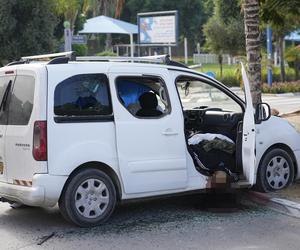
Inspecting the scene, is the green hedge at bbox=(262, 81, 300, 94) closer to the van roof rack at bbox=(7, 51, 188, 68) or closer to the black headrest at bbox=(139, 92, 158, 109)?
the van roof rack at bbox=(7, 51, 188, 68)

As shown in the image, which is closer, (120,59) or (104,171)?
(104,171)

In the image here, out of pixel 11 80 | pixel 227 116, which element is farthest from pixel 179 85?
pixel 11 80

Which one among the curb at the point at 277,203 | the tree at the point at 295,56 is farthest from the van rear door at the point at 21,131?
the tree at the point at 295,56

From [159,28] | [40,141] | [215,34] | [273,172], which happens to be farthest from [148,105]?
[159,28]

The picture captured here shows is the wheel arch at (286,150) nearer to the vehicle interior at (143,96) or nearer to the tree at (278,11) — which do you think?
the vehicle interior at (143,96)

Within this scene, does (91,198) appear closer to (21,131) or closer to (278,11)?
(21,131)

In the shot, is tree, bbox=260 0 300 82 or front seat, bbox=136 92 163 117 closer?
front seat, bbox=136 92 163 117

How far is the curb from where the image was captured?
24.7ft

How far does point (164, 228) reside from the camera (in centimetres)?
699

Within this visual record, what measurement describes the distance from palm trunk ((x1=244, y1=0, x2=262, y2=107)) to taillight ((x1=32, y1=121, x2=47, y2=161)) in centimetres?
501

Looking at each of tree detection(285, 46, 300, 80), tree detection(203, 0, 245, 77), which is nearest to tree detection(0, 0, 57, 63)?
tree detection(203, 0, 245, 77)

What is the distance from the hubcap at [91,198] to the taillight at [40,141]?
0.57m

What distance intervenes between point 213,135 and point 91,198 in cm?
197

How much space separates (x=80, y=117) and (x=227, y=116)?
2258 mm
